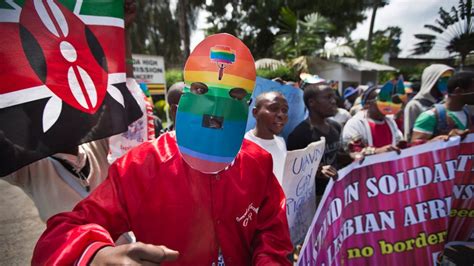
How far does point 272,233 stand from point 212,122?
585 millimetres

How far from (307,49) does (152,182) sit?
1610 cm

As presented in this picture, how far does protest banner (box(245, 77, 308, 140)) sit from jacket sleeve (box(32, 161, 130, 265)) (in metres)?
1.84

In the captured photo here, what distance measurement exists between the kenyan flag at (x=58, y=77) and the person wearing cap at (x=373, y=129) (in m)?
2.12

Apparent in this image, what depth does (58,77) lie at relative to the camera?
141cm

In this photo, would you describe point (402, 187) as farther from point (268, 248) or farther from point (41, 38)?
point (41, 38)

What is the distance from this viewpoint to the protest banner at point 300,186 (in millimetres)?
2316

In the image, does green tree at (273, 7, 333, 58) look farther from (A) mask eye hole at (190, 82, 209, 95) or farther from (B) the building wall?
(A) mask eye hole at (190, 82, 209, 95)

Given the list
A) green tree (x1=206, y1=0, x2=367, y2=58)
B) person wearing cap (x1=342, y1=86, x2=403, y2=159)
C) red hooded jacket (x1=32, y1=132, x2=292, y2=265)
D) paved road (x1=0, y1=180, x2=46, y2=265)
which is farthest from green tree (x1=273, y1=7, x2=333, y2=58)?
red hooded jacket (x1=32, y1=132, x2=292, y2=265)

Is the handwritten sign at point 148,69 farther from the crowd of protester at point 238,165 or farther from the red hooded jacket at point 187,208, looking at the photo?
the red hooded jacket at point 187,208

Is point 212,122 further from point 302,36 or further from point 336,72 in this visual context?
point 336,72

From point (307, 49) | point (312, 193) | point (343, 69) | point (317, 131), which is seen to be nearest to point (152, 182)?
point (312, 193)

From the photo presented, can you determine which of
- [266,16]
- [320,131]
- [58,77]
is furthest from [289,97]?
[266,16]

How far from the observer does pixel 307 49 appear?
→ 53.1 feet

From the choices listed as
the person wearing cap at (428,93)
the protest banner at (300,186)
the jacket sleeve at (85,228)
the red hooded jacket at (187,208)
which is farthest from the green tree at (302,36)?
the jacket sleeve at (85,228)
